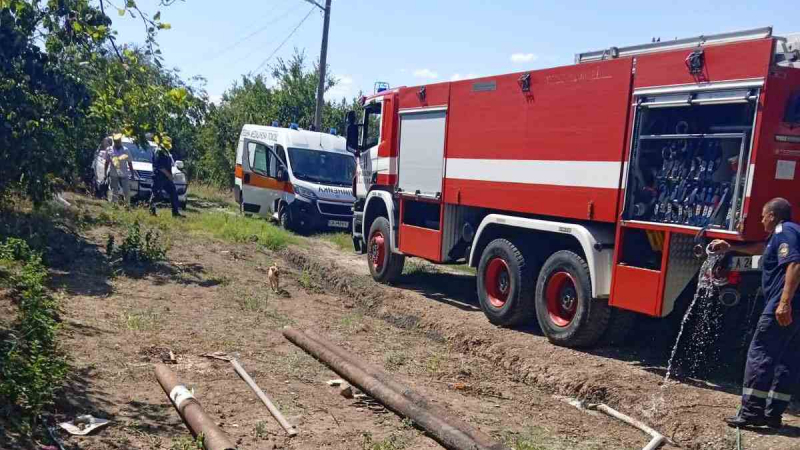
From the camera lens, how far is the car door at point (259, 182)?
18016mm

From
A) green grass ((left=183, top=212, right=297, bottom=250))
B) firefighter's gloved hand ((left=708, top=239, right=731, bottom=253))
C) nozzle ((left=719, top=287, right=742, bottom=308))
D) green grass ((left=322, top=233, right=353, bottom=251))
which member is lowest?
green grass ((left=322, top=233, right=353, bottom=251))

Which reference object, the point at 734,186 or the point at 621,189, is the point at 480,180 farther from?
the point at 734,186

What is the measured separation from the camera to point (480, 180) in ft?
29.3

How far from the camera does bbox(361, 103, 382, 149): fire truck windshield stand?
478 inches

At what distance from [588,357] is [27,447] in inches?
209

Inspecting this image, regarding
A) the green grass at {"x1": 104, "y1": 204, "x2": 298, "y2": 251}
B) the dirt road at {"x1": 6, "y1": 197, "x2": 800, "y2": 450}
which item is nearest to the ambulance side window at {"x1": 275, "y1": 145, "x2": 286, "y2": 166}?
the green grass at {"x1": 104, "y1": 204, "x2": 298, "y2": 251}

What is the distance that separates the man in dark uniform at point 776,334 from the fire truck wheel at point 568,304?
186 cm

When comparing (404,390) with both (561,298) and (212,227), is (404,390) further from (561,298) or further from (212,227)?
(212,227)

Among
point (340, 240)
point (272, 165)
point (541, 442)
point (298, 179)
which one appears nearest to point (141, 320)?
point (541, 442)

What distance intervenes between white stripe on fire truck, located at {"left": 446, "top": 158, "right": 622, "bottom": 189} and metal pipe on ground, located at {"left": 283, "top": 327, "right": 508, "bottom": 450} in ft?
9.62

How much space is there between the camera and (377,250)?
1173 cm

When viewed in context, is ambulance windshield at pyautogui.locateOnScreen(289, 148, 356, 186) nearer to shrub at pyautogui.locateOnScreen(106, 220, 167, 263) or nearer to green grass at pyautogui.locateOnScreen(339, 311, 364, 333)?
shrub at pyautogui.locateOnScreen(106, 220, 167, 263)

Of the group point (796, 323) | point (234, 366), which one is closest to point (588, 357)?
point (796, 323)

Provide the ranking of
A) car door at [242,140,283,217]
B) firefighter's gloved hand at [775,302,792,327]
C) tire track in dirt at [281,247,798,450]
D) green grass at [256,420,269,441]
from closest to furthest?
1. green grass at [256,420,269,441]
2. firefighter's gloved hand at [775,302,792,327]
3. tire track in dirt at [281,247,798,450]
4. car door at [242,140,283,217]
